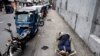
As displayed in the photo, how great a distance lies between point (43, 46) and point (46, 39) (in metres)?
1.52

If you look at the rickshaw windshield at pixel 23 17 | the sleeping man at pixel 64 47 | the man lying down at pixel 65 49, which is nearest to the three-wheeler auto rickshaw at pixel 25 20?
the rickshaw windshield at pixel 23 17

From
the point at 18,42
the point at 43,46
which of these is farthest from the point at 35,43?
the point at 18,42

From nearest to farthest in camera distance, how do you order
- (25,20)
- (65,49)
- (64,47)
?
(65,49) → (64,47) → (25,20)

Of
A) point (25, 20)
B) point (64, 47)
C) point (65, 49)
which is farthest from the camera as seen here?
point (25, 20)

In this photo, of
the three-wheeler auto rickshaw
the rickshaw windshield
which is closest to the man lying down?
the three-wheeler auto rickshaw

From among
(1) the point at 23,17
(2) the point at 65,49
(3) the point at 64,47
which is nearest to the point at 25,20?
(1) the point at 23,17

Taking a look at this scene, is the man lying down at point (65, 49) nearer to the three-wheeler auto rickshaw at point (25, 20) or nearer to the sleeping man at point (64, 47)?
the sleeping man at point (64, 47)

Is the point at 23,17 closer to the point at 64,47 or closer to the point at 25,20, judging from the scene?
the point at 25,20

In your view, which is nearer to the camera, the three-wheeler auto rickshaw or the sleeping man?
the sleeping man

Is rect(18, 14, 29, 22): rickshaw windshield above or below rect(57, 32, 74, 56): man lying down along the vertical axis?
above

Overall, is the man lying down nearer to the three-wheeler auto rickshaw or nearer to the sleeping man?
the sleeping man

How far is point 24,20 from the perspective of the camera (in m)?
10.1

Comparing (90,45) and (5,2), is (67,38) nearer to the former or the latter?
(90,45)

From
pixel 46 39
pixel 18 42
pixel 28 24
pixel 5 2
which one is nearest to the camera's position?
pixel 18 42
